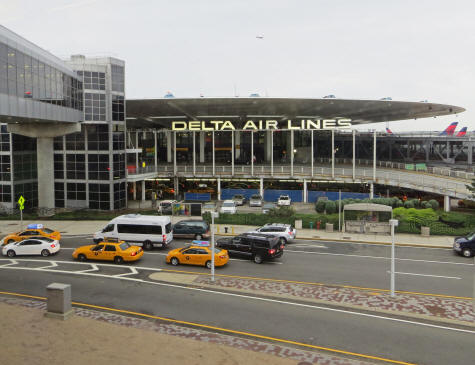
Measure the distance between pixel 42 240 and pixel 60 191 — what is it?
2387 cm

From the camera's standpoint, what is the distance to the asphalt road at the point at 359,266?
850 inches

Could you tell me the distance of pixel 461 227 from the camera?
113 feet

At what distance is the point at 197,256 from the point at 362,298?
31.7 ft

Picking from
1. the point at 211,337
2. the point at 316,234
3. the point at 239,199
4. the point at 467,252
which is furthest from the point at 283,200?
the point at 211,337

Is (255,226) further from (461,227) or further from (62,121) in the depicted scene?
(62,121)

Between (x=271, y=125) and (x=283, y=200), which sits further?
(x=271, y=125)

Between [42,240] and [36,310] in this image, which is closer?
[36,310]

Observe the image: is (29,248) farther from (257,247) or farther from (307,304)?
(307,304)

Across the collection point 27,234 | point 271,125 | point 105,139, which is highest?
point 271,125

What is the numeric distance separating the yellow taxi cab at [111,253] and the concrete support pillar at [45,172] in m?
22.3

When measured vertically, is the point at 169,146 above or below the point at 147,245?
above

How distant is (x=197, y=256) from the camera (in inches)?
952

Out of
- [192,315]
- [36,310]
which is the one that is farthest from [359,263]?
[36,310]

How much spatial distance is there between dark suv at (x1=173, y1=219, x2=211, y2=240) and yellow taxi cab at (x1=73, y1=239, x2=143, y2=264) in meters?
6.80
